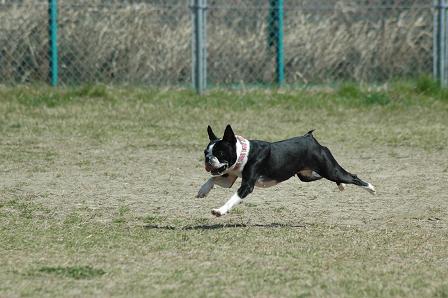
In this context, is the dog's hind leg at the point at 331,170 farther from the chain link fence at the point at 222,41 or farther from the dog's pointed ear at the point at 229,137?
the chain link fence at the point at 222,41

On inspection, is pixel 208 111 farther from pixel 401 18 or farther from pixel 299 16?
pixel 401 18

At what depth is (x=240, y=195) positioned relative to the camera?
22.7 feet

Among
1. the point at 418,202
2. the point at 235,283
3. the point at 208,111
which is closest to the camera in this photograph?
the point at 235,283

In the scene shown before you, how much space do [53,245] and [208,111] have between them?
714 cm

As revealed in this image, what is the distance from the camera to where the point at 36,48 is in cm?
1398

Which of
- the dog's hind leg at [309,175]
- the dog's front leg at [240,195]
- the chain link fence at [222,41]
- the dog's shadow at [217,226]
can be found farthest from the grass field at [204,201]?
the chain link fence at [222,41]

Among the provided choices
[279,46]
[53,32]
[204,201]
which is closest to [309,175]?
[204,201]

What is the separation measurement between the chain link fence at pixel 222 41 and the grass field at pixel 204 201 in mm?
385

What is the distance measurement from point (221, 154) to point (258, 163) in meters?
0.36

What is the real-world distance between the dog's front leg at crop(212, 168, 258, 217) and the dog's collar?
0.10m

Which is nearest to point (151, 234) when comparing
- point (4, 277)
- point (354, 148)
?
point (4, 277)

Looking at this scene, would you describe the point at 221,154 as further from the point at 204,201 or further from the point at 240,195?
the point at 204,201

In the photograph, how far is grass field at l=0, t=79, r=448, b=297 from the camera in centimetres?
548

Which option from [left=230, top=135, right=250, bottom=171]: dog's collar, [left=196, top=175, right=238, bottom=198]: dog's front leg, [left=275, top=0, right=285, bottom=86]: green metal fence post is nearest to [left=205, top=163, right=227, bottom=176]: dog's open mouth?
[left=230, top=135, right=250, bottom=171]: dog's collar
